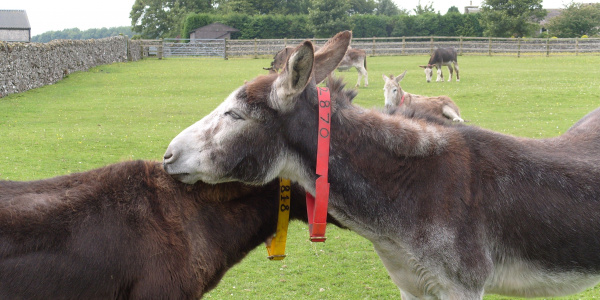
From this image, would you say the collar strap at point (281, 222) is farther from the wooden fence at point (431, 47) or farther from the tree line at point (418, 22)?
the tree line at point (418, 22)

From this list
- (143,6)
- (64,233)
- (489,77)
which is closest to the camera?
(64,233)

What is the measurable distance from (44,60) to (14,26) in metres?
75.2

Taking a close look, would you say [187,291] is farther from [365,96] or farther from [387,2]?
[387,2]

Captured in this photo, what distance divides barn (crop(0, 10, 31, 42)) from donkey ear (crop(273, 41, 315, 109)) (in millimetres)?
98759

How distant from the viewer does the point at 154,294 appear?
3.49 m

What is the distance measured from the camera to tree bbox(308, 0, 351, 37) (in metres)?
69.3

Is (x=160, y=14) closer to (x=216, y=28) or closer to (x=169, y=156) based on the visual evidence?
(x=216, y=28)

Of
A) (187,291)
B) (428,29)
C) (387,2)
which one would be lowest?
(187,291)

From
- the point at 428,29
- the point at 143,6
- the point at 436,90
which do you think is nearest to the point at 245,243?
the point at 436,90

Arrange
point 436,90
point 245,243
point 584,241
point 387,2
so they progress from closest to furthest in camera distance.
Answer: point 584,241, point 245,243, point 436,90, point 387,2

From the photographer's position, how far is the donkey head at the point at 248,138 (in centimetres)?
351

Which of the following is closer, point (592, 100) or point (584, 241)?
point (584, 241)

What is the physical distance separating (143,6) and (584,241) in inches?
3994

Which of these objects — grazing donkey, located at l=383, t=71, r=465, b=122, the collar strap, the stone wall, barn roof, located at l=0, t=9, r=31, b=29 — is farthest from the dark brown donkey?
barn roof, located at l=0, t=9, r=31, b=29
